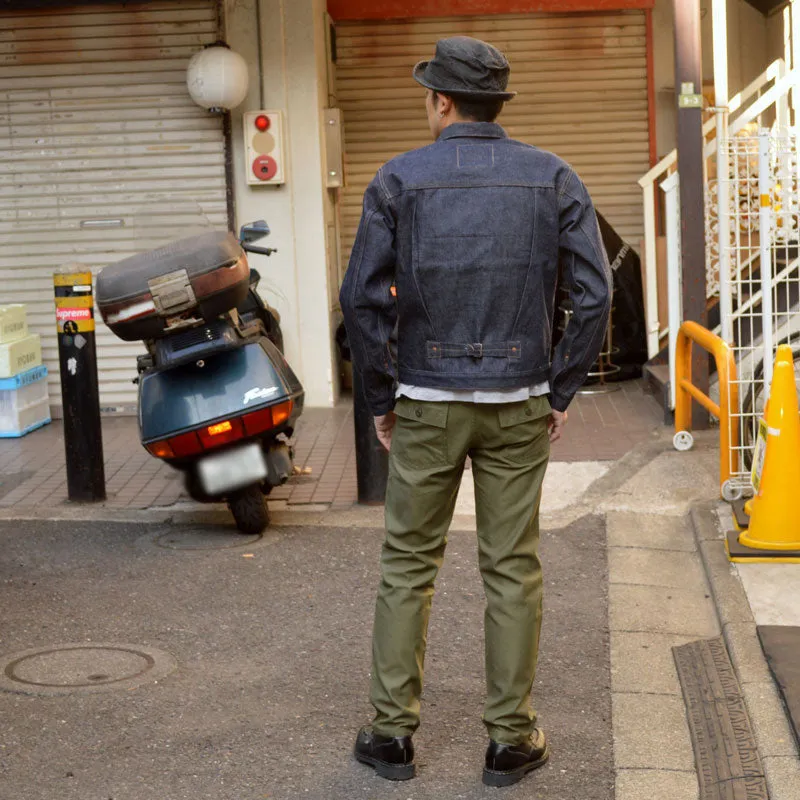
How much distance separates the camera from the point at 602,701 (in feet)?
15.4

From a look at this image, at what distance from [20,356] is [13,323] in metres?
0.27

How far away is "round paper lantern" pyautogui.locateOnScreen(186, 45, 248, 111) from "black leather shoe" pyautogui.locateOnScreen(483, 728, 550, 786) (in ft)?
23.9

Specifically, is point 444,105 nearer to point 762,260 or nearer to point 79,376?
point 762,260

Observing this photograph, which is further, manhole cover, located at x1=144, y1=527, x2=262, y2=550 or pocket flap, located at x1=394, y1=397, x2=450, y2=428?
manhole cover, located at x1=144, y1=527, x2=262, y2=550

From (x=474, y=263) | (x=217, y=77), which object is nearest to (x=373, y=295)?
(x=474, y=263)

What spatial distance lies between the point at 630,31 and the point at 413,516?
30.5 feet

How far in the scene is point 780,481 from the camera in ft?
19.5

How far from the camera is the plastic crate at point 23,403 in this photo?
33.3ft

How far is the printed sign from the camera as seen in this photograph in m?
6.08

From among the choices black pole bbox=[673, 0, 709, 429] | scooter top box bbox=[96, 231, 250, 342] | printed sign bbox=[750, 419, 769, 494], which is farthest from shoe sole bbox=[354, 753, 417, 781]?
black pole bbox=[673, 0, 709, 429]

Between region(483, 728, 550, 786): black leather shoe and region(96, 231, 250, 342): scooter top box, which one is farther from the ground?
region(96, 231, 250, 342): scooter top box

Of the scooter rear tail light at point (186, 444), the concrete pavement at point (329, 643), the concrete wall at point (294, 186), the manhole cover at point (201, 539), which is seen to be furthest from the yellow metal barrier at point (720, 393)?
the concrete wall at point (294, 186)

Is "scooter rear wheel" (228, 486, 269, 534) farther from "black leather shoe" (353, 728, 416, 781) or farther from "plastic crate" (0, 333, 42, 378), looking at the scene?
"plastic crate" (0, 333, 42, 378)

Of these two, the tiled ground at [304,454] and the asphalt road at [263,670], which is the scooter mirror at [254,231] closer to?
the tiled ground at [304,454]
